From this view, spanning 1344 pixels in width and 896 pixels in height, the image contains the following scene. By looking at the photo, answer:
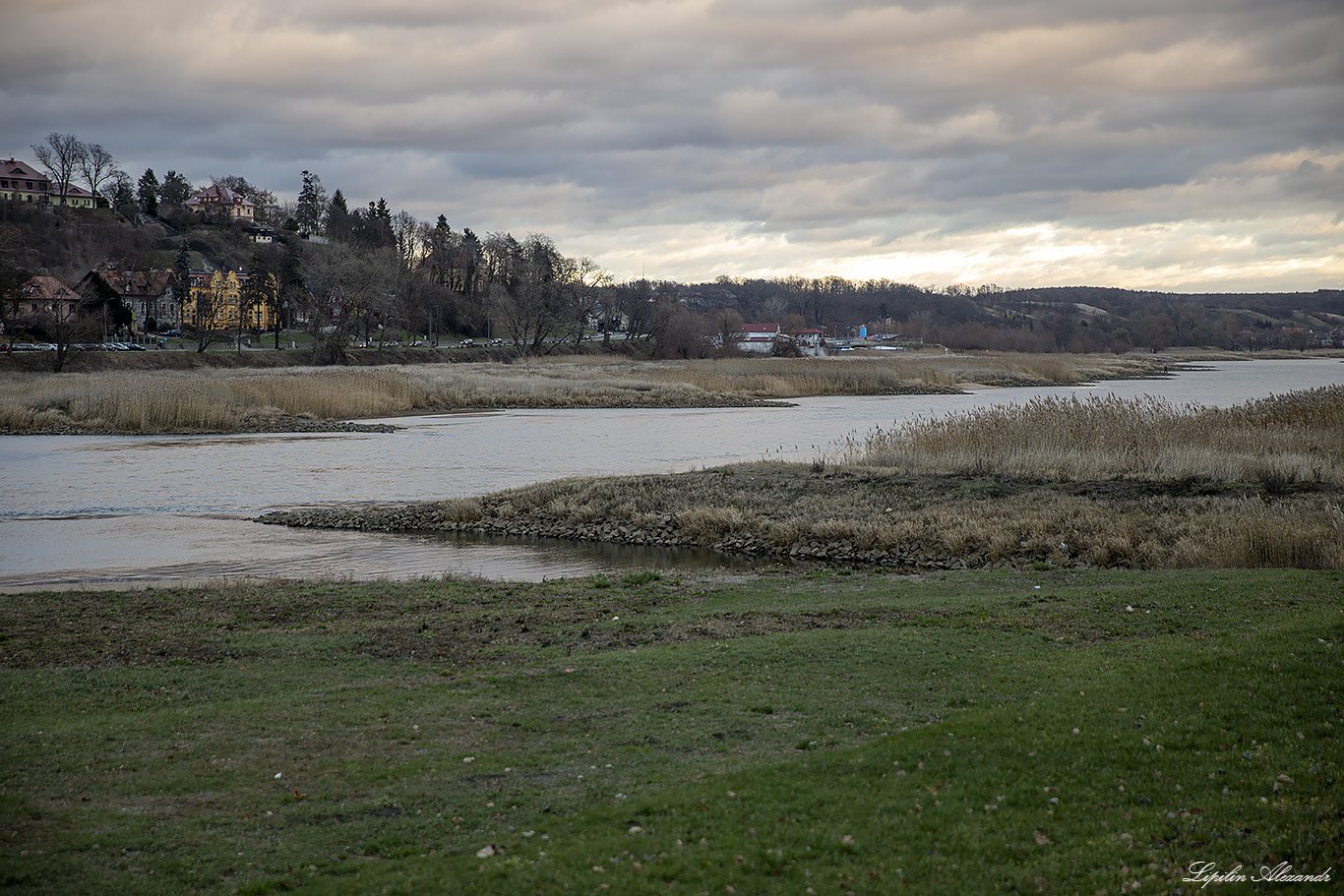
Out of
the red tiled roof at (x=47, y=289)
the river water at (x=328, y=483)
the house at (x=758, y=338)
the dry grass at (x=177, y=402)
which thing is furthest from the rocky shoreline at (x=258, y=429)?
the house at (x=758, y=338)

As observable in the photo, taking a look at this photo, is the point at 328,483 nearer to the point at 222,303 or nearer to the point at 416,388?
the point at 416,388

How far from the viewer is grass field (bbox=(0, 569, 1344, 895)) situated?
5793 millimetres

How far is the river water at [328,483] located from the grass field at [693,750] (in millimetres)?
7791

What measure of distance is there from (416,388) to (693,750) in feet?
204

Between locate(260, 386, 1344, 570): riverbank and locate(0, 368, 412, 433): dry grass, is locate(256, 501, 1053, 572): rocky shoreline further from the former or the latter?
locate(0, 368, 412, 433): dry grass

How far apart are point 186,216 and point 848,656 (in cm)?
16495

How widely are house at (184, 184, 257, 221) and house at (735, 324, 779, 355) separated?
85947 mm

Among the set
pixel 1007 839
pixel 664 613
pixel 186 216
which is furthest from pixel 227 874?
pixel 186 216

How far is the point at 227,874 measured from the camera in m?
5.94

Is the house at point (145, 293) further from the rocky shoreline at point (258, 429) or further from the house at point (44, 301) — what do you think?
the rocky shoreline at point (258, 429)

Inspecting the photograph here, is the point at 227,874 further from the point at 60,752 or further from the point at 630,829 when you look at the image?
the point at 60,752

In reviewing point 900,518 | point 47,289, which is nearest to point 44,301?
point 47,289

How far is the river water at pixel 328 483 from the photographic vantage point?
2092 centimetres

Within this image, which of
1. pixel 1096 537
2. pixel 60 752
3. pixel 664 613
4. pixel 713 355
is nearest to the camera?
pixel 60 752
